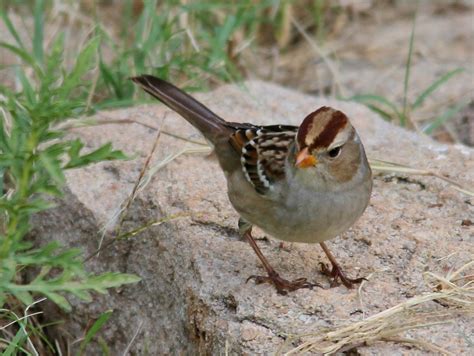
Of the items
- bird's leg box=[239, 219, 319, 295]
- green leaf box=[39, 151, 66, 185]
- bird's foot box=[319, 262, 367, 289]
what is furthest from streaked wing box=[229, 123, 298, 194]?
green leaf box=[39, 151, 66, 185]

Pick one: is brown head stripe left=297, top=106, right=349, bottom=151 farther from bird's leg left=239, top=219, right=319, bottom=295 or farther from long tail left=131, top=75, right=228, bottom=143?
long tail left=131, top=75, right=228, bottom=143

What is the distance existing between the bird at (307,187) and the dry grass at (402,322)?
1.03 ft

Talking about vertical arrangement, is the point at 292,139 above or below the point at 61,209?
above

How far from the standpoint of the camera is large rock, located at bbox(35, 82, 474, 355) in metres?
3.51

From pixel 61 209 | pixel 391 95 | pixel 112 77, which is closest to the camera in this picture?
pixel 61 209

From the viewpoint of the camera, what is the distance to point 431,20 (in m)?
7.39

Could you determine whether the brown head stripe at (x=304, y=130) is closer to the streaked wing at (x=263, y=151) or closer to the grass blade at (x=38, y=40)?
the streaked wing at (x=263, y=151)

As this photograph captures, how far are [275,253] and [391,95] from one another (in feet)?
8.70

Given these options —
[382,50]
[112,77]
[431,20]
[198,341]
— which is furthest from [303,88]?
[198,341]

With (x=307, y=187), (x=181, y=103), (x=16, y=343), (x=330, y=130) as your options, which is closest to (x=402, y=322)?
(x=307, y=187)

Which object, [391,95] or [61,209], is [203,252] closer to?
[61,209]

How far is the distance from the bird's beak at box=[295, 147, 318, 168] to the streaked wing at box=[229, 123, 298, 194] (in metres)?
0.23

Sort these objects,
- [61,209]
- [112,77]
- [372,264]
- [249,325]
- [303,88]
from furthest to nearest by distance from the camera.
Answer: [303,88], [112,77], [61,209], [372,264], [249,325]

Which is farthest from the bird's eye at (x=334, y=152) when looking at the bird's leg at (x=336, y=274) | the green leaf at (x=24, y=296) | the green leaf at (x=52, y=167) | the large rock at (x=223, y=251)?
the green leaf at (x=24, y=296)
